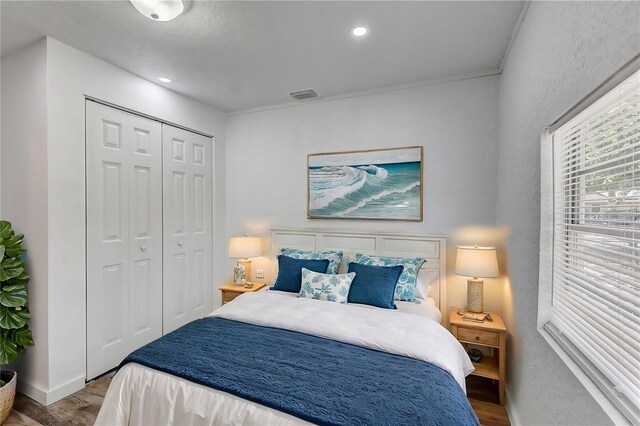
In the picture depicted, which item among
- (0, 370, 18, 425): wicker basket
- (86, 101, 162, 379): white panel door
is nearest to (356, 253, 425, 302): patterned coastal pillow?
(86, 101, 162, 379): white panel door

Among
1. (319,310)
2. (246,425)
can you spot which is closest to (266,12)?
(319,310)

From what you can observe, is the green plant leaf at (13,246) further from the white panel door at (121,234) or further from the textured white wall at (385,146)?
the textured white wall at (385,146)

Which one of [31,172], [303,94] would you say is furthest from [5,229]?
[303,94]

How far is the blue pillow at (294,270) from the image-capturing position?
9.45ft

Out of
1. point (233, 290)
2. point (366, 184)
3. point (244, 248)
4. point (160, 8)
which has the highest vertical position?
point (160, 8)

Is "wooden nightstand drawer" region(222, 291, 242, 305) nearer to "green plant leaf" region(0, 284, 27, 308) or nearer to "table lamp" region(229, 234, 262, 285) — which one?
"table lamp" region(229, 234, 262, 285)

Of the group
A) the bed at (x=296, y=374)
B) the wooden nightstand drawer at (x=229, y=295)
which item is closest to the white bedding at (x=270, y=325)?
the bed at (x=296, y=374)

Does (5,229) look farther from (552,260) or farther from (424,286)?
(552,260)

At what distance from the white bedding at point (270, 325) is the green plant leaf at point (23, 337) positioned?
1.11 meters

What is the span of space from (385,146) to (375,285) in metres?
1.45

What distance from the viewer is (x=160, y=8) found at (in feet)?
5.83

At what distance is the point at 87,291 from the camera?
8.02ft

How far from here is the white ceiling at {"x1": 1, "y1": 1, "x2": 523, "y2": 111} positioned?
190cm

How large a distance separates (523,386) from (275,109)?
3.42m
